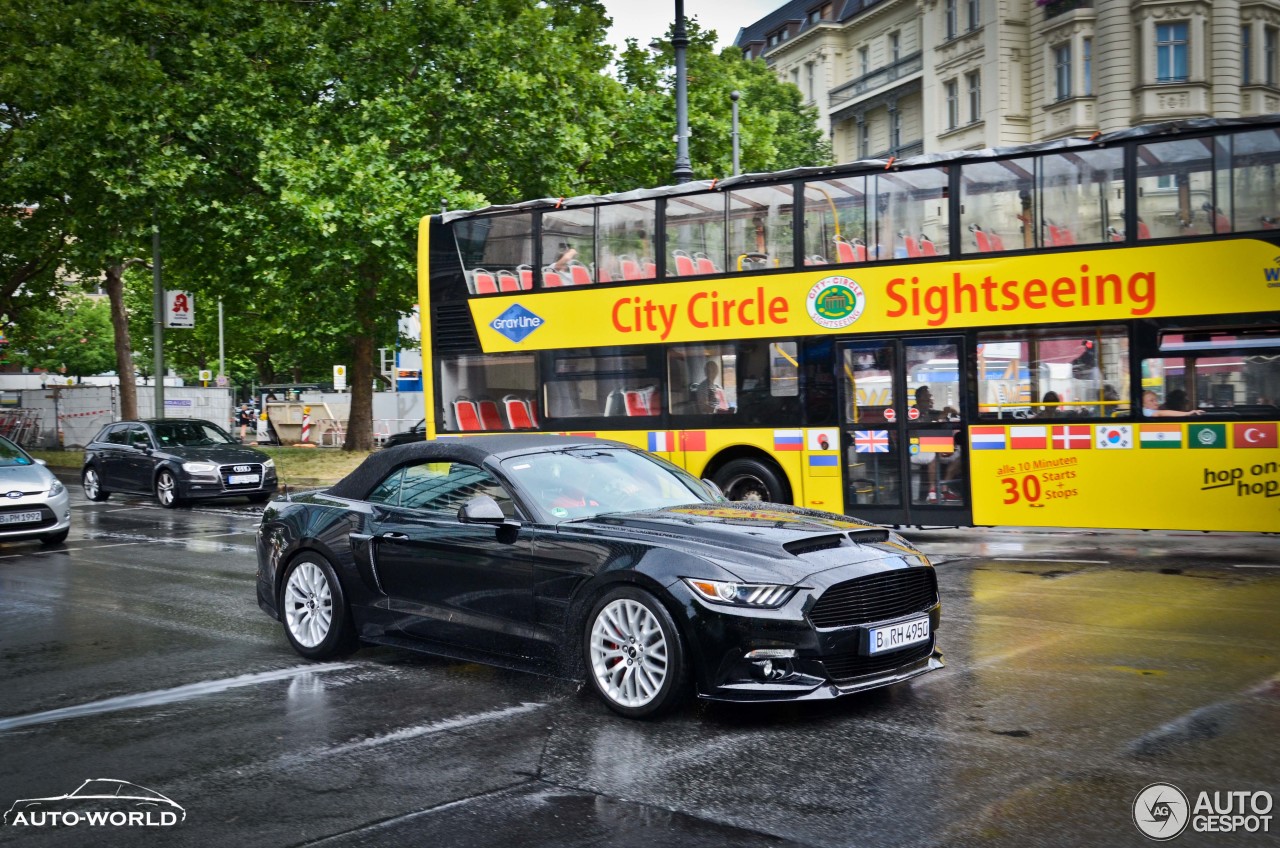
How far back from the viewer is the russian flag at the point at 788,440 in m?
14.1

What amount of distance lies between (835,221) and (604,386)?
3.48 metres

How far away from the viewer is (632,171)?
27.2 meters

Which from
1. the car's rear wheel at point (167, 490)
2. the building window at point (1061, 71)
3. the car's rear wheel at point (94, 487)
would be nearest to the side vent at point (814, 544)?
the car's rear wheel at point (167, 490)

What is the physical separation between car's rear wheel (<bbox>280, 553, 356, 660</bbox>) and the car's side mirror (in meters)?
1.36

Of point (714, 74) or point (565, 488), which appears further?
point (714, 74)

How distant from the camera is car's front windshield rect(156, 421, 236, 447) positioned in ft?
73.7

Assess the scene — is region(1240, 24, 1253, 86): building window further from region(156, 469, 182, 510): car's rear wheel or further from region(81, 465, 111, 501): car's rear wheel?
region(81, 465, 111, 501): car's rear wheel

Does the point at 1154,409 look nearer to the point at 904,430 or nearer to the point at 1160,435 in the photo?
the point at 1160,435

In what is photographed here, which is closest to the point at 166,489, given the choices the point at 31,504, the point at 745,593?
the point at 31,504

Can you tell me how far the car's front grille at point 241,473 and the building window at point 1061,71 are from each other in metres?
28.5

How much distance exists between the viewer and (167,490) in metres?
21.5

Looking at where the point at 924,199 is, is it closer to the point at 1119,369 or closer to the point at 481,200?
the point at 1119,369

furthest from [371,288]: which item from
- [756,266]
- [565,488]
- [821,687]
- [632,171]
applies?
[821,687]

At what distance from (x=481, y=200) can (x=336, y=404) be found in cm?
2619
